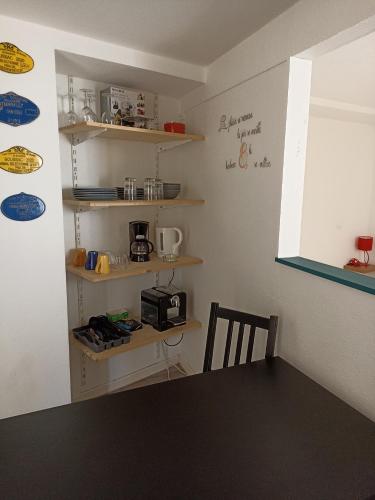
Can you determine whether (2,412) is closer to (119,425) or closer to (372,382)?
(119,425)

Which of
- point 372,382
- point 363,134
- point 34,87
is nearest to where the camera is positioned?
point 372,382

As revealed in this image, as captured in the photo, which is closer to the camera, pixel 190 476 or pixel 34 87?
pixel 190 476

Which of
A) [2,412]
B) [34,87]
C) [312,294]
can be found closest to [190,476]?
[312,294]

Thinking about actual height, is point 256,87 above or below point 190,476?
above

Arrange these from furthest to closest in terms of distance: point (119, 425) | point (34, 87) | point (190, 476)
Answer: point (34, 87)
point (119, 425)
point (190, 476)

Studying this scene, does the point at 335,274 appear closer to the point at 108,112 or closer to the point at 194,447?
the point at 194,447

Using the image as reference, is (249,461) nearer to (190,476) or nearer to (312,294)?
(190,476)

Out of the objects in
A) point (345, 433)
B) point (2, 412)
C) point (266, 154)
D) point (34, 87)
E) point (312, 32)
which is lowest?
point (2, 412)

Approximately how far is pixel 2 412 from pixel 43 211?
3.56ft

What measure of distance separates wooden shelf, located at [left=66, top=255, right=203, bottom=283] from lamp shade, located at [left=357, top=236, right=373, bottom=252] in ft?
6.42

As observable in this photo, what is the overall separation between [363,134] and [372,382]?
2.85 metres

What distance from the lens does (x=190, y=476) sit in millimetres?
868

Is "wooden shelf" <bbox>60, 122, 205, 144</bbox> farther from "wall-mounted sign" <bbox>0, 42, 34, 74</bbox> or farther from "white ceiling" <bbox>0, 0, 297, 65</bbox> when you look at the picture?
"white ceiling" <bbox>0, 0, 297, 65</bbox>

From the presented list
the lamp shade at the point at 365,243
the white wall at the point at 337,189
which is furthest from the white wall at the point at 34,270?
the lamp shade at the point at 365,243
